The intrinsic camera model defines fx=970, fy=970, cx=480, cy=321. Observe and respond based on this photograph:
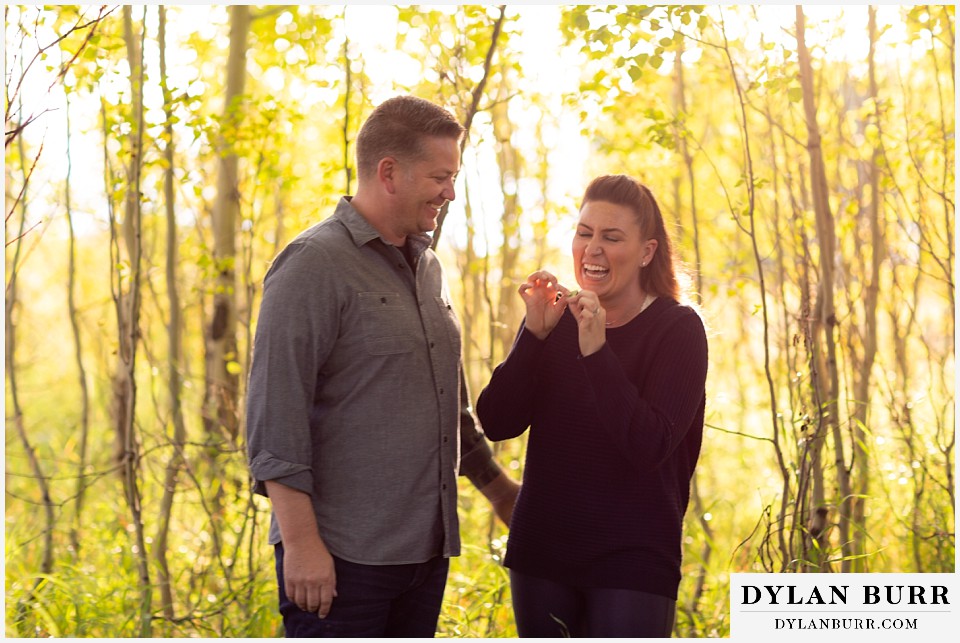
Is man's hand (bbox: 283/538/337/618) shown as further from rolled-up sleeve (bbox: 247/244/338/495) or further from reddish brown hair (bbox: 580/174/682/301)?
reddish brown hair (bbox: 580/174/682/301)

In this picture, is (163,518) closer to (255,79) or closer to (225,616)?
(225,616)

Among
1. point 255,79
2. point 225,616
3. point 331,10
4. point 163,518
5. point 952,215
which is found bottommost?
point 225,616

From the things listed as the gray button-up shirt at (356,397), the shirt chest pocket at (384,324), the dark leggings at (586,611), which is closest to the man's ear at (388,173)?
the gray button-up shirt at (356,397)

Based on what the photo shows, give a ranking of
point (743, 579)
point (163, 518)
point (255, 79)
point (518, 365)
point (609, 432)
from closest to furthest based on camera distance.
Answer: point (609, 432) → point (518, 365) → point (743, 579) → point (163, 518) → point (255, 79)

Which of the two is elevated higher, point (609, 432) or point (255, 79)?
point (255, 79)

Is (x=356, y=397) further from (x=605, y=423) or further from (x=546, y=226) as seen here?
(x=546, y=226)

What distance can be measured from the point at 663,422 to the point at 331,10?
285 cm

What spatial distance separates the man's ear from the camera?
2.48m

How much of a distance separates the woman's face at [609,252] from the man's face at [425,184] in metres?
0.39

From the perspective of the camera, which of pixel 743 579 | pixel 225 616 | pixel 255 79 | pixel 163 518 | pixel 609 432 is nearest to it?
pixel 609 432

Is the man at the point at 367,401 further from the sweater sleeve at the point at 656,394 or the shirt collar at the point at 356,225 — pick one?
the sweater sleeve at the point at 656,394

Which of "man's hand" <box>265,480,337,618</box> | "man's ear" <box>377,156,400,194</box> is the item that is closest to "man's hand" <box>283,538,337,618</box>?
"man's hand" <box>265,480,337,618</box>

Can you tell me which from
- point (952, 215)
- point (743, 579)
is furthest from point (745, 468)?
point (743, 579)

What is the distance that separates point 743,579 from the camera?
10.3ft
